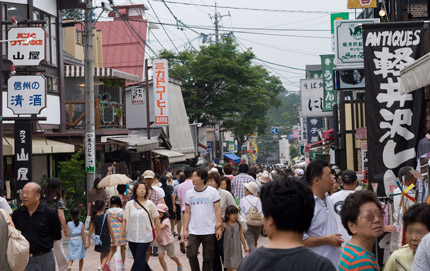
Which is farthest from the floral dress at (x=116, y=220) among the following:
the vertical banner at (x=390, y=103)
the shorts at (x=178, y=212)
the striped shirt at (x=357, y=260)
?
the striped shirt at (x=357, y=260)

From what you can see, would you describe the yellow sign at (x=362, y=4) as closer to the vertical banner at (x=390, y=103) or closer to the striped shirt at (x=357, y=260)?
the vertical banner at (x=390, y=103)

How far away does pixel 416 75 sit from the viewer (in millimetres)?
8805

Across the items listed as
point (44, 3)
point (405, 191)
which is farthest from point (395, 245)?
point (44, 3)

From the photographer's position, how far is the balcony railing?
1036 inches

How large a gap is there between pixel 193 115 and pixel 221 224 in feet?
129

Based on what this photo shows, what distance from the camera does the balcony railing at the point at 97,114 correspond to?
2631 centimetres

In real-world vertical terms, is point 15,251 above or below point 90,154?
below

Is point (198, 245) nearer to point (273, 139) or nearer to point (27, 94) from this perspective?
point (27, 94)

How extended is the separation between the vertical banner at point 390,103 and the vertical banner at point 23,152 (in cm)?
1025

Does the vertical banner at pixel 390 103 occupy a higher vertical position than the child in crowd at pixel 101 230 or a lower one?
higher

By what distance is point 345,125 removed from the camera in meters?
28.5

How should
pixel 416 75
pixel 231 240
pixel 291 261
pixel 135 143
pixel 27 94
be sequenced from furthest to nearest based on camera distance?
pixel 135 143, pixel 27 94, pixel 231 240, pixel 416 75, pixel 291 261

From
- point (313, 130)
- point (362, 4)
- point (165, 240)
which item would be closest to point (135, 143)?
point (362, 4)

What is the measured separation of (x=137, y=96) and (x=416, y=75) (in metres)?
30.8
